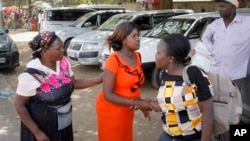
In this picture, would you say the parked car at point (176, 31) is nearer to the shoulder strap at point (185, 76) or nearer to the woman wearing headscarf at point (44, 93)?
the woman wearing headscarf at point (44, 93)

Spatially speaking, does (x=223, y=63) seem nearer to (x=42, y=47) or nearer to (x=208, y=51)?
(x=208, y=51)

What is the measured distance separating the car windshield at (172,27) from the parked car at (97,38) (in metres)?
1.14

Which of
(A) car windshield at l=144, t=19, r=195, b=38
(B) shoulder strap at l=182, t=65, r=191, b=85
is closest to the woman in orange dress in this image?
(B) shoulder strap at l=182, t=65, r=191, b=85

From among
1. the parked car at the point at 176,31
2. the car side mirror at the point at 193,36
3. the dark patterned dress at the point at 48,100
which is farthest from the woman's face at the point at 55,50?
the car side mirror at the point at 193,36

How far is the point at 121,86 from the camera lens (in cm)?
278

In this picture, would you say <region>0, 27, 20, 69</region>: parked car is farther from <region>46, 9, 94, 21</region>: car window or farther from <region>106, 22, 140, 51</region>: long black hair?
<region>106, 22, 140, 51</region>: long black hair

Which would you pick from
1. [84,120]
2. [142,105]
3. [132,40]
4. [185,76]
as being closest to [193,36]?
[84,120]

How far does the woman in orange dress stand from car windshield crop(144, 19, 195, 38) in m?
4.89

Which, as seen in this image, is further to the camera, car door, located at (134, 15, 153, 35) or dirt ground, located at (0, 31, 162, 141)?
car door, located at (134, 15, 153, 35)

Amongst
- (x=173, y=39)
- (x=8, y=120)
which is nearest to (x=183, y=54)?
(x=173, y=39)

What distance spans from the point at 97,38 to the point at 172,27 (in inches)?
96.9

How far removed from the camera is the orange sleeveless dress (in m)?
2.76

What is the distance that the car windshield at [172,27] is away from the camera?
304 inches

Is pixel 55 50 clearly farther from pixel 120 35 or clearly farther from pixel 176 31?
pixel 176 31
